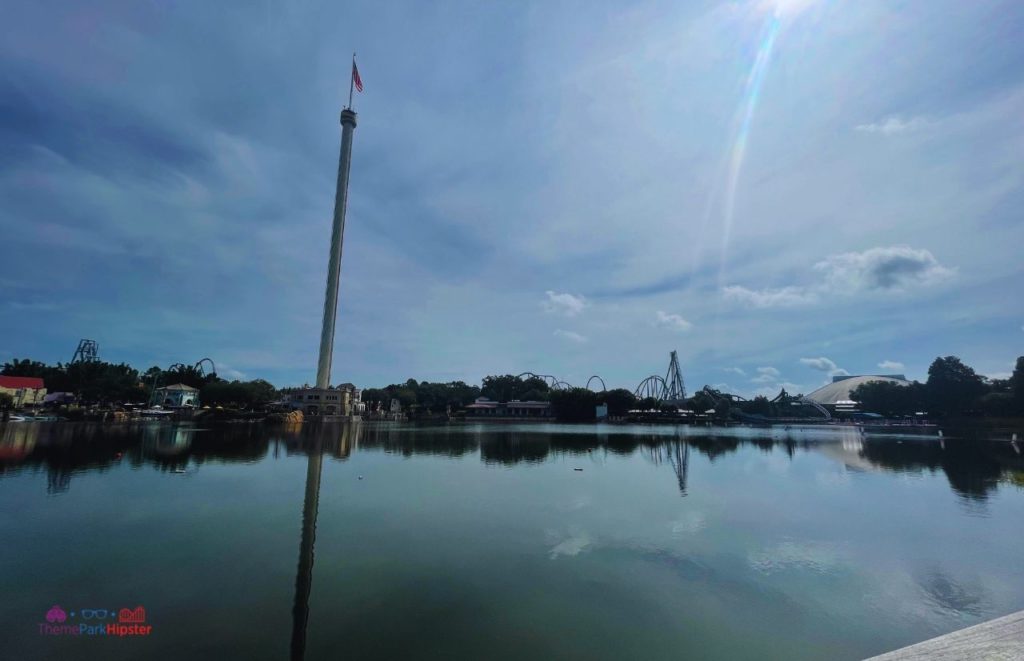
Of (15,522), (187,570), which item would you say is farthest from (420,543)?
(15,522)

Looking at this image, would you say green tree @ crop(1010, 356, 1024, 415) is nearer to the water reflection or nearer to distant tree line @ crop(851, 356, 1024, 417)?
distant tree line @ crop(851, 356, 1024, 417)

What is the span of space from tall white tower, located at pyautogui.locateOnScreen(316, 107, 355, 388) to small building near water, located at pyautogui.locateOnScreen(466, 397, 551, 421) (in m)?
48.6

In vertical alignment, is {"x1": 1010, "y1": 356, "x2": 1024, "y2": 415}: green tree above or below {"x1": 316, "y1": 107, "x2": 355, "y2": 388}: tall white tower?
below

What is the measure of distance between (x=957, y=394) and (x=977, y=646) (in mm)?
138909

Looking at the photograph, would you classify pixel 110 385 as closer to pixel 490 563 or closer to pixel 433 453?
pixel 433 453

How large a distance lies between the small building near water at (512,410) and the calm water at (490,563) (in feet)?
377

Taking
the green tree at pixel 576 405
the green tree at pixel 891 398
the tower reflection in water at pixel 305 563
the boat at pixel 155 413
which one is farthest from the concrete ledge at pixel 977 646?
the green tree at pixel 891 398

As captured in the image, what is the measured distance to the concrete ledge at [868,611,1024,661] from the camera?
26.1ft

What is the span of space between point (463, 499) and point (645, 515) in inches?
360

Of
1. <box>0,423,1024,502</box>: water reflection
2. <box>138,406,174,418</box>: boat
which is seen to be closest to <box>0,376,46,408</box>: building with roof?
<box>138,406,174,418</box>: boat

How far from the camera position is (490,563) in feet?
48.3

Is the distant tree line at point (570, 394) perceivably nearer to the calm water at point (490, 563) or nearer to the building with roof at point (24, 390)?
the building with roof at point (24, 390)

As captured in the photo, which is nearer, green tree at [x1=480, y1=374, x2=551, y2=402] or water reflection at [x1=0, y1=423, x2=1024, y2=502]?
water reflection at [x1=0, y1=423, x2=1024, y2=502]

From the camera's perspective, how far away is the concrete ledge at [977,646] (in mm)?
7946
